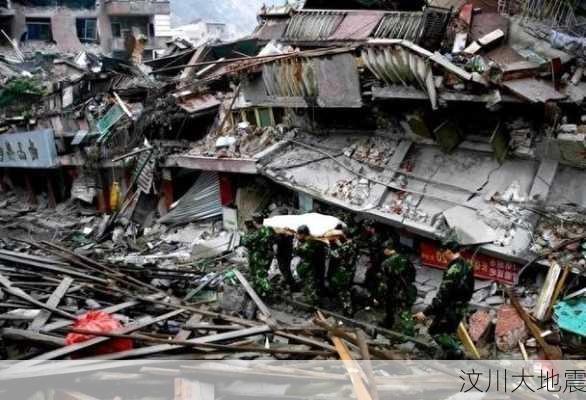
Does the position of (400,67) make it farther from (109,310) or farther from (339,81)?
(109,310)

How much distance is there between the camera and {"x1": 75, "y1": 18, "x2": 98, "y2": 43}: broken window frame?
37.2m

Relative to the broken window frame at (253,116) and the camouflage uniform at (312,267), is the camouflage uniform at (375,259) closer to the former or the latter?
the camouflage uniform at (312,267)

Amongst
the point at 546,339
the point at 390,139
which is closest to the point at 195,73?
the point at 390,139

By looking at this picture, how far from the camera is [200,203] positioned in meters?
17.8

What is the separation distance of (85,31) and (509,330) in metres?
34.2

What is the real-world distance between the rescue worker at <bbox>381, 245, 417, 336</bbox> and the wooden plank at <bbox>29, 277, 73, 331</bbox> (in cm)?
461

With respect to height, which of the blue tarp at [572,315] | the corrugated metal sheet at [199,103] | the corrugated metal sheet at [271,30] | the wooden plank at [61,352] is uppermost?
the corrugated metal sheet at [271,30]

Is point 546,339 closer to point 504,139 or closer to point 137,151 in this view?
point 504,139

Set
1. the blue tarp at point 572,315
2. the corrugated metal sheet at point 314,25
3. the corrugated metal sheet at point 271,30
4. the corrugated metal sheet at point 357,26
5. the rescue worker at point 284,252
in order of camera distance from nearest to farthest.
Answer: the blue tarp at point 572,315, the rescue worker at point 284,252, the corrugated metal sheet at point 357,26, the corrugated metal sheet at point 314,25, the corrugated metal sheet at point 271,30

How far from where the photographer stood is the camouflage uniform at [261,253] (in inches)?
457

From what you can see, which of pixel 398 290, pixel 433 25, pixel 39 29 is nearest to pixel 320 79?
pixel 433 25

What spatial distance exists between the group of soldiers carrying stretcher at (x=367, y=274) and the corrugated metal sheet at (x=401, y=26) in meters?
4.55

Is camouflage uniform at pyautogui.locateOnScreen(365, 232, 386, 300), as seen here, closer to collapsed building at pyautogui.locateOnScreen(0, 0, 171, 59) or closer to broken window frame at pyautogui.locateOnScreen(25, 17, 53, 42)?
collapsed building at pyautogui.locateOnScreen(0, 0, 171, 59)

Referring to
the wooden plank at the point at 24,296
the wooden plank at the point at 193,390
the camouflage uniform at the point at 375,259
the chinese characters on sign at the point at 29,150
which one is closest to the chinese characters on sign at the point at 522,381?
the wooden plank at the point at 193,390
